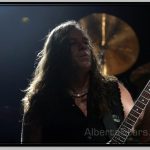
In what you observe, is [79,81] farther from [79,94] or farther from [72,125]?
[72,125]

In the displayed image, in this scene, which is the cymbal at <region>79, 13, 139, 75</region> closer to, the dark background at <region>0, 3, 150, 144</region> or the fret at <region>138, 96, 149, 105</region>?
the dark background at <region>0, 3, 150, 144</region>

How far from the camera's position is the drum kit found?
4.80 ft

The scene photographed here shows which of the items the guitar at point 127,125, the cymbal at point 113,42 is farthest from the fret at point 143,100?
the cymbal at point 113,42

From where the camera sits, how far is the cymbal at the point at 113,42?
146 cm

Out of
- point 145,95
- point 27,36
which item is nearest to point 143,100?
point 145,95

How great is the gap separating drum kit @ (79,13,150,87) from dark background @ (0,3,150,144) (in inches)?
0.9

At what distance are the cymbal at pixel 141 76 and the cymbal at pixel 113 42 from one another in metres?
0.04

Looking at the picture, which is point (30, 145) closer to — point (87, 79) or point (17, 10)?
point (87, 79)

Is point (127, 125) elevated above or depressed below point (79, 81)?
below

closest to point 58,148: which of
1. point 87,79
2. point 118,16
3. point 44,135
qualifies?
point 44,135

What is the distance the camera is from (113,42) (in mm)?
1473

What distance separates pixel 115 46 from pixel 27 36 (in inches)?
15.4

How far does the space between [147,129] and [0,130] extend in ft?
2.08

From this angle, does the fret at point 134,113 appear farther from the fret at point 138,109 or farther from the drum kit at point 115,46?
the drum kit at point 115,46
